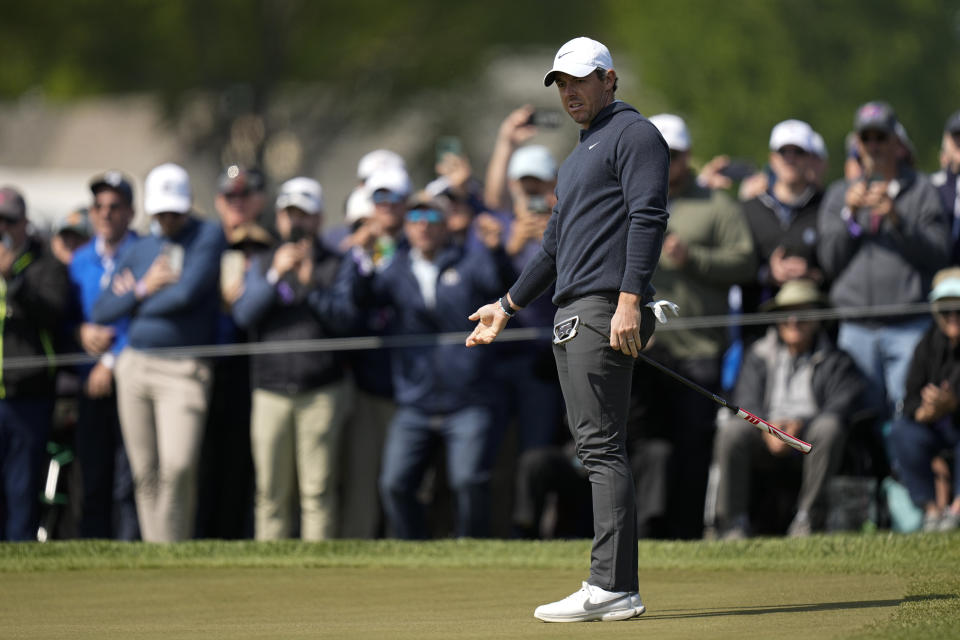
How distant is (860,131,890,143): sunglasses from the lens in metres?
10.3

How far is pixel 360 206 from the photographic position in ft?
37.8

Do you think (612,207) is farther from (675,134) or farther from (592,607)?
(675,134)

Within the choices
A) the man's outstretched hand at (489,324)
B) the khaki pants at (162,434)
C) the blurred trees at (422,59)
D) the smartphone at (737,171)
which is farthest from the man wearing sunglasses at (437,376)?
the blurred trees at (422,59)

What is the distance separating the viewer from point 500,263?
35.1 ft

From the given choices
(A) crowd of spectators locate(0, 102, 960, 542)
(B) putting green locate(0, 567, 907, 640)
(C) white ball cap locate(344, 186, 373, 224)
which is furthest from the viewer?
(C) white ball cap locate(344, 186, 373, 224)

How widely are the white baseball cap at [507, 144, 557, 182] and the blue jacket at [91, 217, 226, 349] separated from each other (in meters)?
1.95

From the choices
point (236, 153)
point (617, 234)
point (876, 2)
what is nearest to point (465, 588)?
point (617, 234)

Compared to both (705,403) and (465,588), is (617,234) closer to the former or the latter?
(465,588)

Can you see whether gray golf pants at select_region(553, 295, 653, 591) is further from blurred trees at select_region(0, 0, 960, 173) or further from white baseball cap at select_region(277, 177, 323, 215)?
blurred trees at select_region(0, 0, 960, 173)

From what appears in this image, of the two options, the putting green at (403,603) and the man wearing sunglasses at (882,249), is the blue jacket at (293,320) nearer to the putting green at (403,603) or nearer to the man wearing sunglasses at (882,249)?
the putting green at (403,603)

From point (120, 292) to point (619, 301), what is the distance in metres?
4.84

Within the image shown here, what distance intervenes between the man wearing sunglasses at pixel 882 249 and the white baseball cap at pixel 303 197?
321cm

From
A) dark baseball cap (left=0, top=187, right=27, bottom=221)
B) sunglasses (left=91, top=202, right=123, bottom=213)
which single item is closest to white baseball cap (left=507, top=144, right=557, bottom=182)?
sunglasses (left=91, top=202, right=123, bottom=213)

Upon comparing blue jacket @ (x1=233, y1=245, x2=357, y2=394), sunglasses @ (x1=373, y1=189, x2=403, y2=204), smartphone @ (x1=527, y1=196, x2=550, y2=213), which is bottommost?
blue jacket @ (x1=233, y1=245, x2=357, y2=394)
